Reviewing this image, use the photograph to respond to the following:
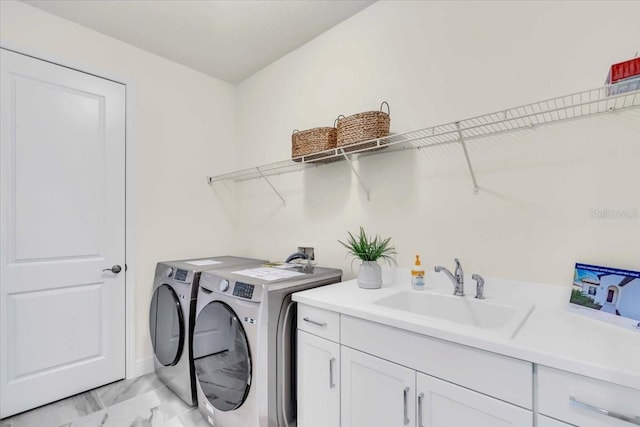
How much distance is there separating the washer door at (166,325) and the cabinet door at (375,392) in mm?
1214

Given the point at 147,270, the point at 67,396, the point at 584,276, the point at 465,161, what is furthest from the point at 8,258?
the point at 584,276

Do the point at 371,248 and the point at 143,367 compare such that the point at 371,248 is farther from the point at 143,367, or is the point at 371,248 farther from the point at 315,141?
the point at 143,367

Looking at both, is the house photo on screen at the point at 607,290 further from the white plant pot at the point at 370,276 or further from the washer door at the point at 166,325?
the washer door at the point at 166,325

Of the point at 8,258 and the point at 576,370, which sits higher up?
the point at 8,258

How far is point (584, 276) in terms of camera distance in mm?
1169

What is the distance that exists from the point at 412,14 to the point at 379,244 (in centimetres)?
137

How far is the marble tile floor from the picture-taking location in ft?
5.91

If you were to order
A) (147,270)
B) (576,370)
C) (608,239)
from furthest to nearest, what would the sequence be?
(147,270)
(608,239)
(576,370)

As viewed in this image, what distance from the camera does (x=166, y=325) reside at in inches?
84.3

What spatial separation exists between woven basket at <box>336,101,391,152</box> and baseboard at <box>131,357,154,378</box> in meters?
2.31

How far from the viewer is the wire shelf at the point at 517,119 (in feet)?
3.63

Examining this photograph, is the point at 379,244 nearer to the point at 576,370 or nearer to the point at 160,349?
the point at 576,370

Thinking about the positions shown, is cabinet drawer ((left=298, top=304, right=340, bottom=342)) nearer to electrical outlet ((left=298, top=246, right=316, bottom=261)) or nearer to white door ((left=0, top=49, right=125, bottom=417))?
electrical outlet ((left=298, top=246, right=316, bottom=261))

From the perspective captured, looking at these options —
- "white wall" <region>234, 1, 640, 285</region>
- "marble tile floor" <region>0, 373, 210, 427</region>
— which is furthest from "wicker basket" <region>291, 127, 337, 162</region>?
"marble tile floor" <region>0, 373, 210, 427</region>
